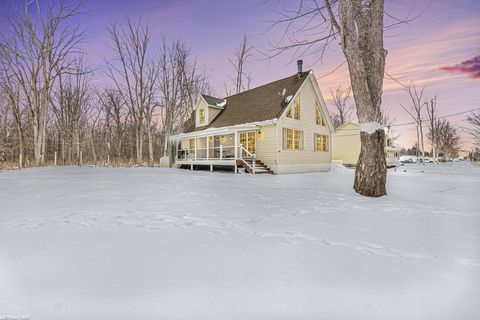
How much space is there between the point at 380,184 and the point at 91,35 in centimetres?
2554

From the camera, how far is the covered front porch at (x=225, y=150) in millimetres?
14984

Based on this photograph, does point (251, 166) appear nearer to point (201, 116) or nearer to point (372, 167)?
point (201, 116)

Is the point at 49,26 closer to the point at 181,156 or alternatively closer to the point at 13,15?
the point at 13,15

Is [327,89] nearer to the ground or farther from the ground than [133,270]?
farther from the ground

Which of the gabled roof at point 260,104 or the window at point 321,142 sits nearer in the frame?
the gabled roof at point 260,104

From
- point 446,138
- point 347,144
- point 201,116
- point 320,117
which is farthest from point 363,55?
point 446,138

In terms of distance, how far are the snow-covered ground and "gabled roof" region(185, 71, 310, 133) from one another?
11776 millimetres

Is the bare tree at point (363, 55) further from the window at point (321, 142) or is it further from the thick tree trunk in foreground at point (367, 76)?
the window at point (321, 142)

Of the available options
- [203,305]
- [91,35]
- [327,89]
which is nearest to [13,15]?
[91,35]

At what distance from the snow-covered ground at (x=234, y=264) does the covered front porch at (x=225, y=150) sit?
34.5 ft

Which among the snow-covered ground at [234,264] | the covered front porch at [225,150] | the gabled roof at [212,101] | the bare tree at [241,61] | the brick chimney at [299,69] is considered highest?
the bare tree at [241,61]

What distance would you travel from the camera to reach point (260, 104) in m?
17.3

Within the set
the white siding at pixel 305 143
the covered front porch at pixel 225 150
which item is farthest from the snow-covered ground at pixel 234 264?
the white siding at pixel 305 143

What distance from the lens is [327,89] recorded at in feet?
133
